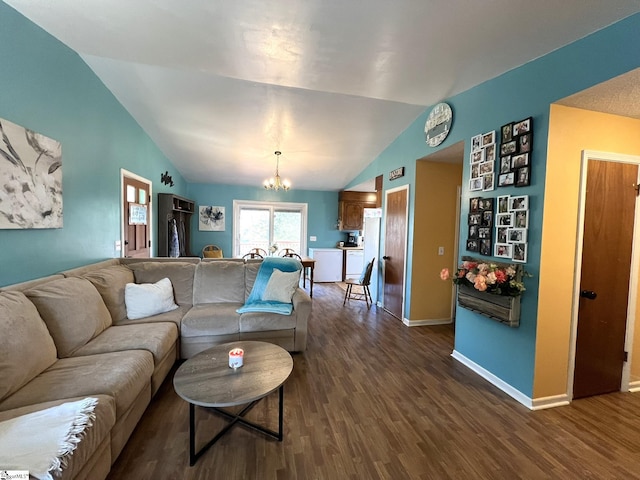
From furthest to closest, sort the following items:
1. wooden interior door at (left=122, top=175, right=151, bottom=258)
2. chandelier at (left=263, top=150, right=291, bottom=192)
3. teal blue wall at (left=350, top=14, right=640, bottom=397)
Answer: chandelier at (left=263, top=150, right=291, bottom=192)
wooden interior door at (left=122, top=175, right=151, bottom=258)
teal blue wall at (left=350, top=14, right=640, bottom=397)

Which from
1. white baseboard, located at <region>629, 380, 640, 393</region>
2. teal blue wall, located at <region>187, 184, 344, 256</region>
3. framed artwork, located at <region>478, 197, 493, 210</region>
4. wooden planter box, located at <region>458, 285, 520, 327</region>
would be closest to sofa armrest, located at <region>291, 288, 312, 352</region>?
wooden planter box, located at <region>458, 285, 520, 327</region>

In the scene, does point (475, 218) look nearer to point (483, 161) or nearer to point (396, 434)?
point (483, 161)

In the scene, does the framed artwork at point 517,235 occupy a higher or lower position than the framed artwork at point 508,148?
lower

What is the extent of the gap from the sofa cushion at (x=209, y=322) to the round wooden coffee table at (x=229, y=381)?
1.92 ft

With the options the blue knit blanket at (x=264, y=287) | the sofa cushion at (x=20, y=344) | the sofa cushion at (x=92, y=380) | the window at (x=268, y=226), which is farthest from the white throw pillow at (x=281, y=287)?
the window at (x=268, y=226)

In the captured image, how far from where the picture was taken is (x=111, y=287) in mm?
2422

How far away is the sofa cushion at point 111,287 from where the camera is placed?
235 centimetres

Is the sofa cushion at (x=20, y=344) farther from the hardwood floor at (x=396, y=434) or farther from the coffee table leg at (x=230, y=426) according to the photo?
the coffee table leg at (x=230, y=426)

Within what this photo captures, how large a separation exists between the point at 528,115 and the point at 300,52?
188cm

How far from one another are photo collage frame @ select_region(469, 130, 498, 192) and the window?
453 cm

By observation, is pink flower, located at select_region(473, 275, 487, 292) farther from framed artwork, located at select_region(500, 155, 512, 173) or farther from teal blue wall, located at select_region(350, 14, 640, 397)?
framed artwork, located at select_region(500, 155, 512, 173)

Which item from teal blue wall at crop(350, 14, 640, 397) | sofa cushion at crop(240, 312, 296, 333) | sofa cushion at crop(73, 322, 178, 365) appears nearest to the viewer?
teal blue wall at crop(350, 14, 640, 397)

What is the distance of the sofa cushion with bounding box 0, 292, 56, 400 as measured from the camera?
1340mm

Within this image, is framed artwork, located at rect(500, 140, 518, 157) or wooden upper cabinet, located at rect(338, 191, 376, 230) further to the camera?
wooden upper cabinet, located at rect(338, 191, 376, 230)
